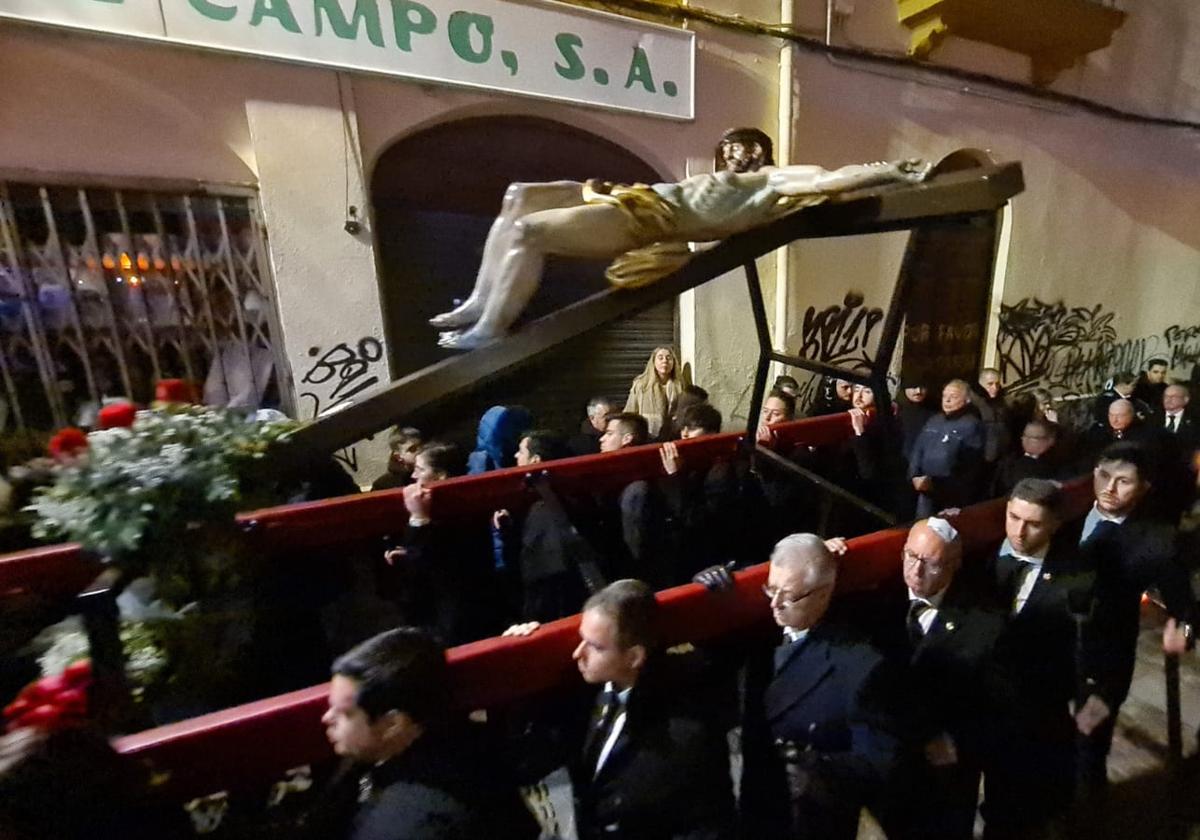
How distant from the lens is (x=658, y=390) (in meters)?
5.20

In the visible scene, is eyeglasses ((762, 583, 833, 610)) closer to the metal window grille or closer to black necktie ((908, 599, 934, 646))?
black necktie ((908, 599, 934, 646))

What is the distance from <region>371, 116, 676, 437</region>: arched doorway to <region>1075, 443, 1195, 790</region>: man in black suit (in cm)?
316

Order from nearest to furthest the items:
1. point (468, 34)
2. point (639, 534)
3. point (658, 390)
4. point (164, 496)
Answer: point (164, 496), point (639, 534), point (468, 34), point (658, 390)

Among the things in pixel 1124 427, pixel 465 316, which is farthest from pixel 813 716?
pixel 1124 427

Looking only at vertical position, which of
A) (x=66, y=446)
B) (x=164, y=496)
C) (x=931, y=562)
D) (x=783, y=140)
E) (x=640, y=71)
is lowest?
(x=931, y=562)

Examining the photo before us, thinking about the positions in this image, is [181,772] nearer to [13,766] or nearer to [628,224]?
[13,766]

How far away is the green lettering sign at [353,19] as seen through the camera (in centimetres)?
388

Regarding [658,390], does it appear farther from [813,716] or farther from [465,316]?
[813,716]

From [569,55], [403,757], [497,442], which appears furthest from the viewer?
[569,55]

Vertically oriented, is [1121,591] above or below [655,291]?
below

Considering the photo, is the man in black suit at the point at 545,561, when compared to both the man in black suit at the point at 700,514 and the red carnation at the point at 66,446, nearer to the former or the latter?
the man in black suit at the point at 700,514

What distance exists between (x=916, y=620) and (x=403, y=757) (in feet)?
5.53

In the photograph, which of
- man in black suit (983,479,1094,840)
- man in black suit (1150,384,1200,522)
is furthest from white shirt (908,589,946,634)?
man in black suit (1150,384,1200,522)

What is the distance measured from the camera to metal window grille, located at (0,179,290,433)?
3.58 m
